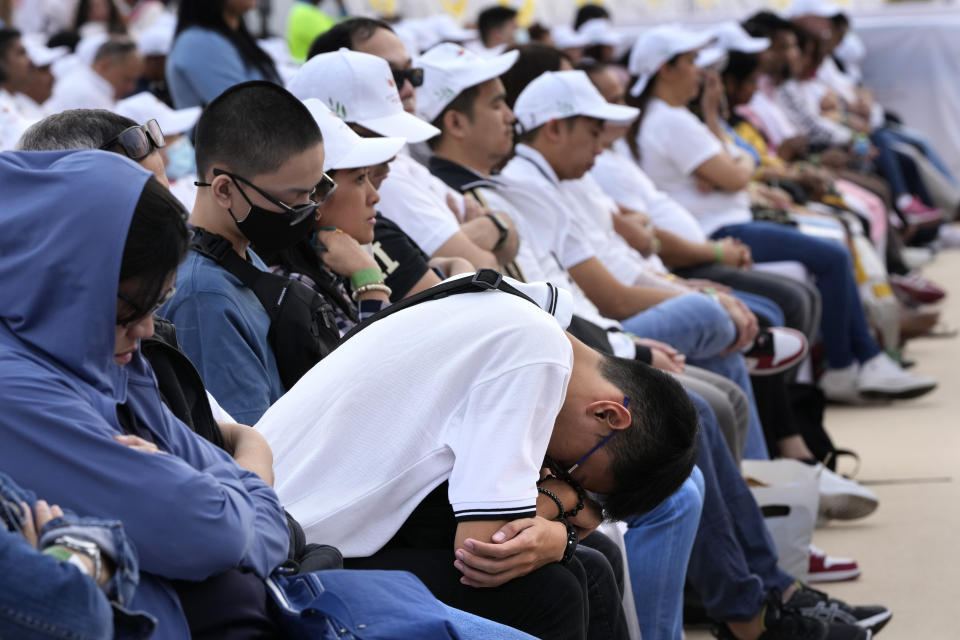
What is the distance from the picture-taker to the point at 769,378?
4371mm

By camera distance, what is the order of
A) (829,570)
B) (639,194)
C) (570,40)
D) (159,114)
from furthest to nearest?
(570,40) → (639,194) → (159,114) → (829,570)

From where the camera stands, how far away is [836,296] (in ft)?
18.3

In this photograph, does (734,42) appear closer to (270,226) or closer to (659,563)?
(659,563)

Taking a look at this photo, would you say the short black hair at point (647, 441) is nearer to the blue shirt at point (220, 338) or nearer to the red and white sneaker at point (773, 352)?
the blue shirt at point (220, 338)

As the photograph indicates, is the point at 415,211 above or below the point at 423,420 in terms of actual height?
below

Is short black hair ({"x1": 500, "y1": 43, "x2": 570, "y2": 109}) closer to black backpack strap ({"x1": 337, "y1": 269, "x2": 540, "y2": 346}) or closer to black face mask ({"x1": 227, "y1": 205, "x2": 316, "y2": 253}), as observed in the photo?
black face mask ({"x1": 227, "y1": 205, "x2": 316, "y2": 253})

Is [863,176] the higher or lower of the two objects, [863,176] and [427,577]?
the lower

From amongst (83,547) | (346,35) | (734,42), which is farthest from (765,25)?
(83,547)

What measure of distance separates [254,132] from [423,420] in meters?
0.77

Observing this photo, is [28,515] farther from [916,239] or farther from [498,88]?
[916,239]

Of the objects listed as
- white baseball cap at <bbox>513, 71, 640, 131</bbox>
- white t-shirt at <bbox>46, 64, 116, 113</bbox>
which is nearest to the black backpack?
white baseball cap at <bbox>513, 71, 640, 131</bbox>

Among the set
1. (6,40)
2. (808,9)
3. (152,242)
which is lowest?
(808,9)

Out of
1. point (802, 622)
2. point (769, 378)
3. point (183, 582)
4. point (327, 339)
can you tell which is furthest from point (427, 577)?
point (769, 378)

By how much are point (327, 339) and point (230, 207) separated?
32 cm
